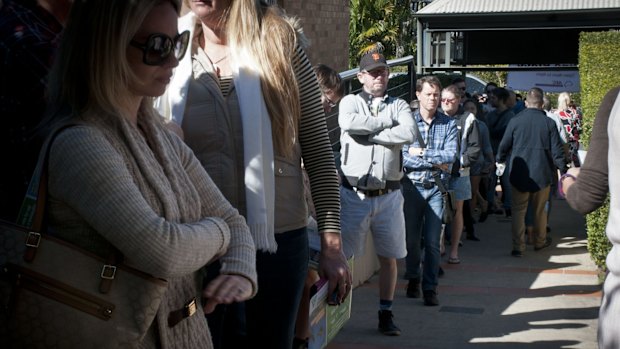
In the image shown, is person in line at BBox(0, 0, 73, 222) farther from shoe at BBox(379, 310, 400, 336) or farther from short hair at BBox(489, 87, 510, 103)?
short hair at BBox(489, 87, 510, 103)

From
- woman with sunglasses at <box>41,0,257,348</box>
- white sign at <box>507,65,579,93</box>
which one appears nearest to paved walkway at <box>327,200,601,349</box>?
woman with sunglasses at <box>41,0,257,348</box>

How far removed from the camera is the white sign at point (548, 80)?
24453 millimetres

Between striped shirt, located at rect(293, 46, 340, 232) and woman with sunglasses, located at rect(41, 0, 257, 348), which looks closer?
woman with sunglasses, located at rect(41, 0, 257, 348)

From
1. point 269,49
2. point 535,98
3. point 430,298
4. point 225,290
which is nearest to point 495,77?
point 535,98

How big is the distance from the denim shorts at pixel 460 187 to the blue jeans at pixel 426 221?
199 centimetres

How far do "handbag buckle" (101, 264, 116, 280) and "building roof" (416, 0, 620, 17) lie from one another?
2285 centimetres

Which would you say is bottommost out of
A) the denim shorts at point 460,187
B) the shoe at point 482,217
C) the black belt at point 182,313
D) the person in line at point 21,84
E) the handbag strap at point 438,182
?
the shoe at point 482,217

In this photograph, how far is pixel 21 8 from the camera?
8.20 ft

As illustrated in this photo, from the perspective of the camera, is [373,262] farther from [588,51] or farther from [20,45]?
[20,45]

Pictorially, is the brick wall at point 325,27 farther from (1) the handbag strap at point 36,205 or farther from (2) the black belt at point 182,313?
(1) the handbag strap at point 36,205

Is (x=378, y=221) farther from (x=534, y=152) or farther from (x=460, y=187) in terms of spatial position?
(x=534, y=152)

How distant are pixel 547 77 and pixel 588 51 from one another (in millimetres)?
14052

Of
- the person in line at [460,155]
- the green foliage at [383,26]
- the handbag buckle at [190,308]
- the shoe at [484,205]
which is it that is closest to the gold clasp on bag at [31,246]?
the handbag buckle at [190,308]

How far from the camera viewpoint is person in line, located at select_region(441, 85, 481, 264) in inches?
421
